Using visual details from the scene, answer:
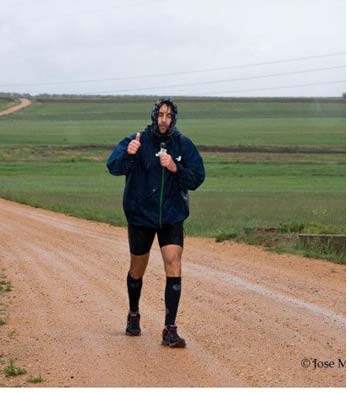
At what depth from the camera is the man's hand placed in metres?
8.02

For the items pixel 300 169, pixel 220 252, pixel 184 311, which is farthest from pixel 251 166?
pixel 184 311

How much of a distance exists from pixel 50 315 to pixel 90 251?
20.4 ft

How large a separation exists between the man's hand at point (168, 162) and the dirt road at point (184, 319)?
4.84 ft

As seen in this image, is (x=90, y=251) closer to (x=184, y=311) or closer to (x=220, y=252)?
(x=220, y=252)

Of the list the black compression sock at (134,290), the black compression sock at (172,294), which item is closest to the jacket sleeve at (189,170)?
the black compression sock at (172,294)

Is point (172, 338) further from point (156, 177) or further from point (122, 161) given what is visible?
point (122, 161)

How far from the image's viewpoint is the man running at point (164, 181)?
8.16 metres

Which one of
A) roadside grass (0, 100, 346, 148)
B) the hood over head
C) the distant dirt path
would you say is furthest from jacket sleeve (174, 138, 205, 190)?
the distant dirt path

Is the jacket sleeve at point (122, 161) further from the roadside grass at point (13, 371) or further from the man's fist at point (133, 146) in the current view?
the roadside grass at point (13, 371)

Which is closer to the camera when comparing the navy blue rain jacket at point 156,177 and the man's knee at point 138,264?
the navy blue rain jacket at point 156,177

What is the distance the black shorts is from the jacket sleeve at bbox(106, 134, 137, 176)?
1.69 feet

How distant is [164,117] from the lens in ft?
26.8

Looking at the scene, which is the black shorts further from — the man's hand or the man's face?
the man's face

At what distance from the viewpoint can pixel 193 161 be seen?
8.27 metres
